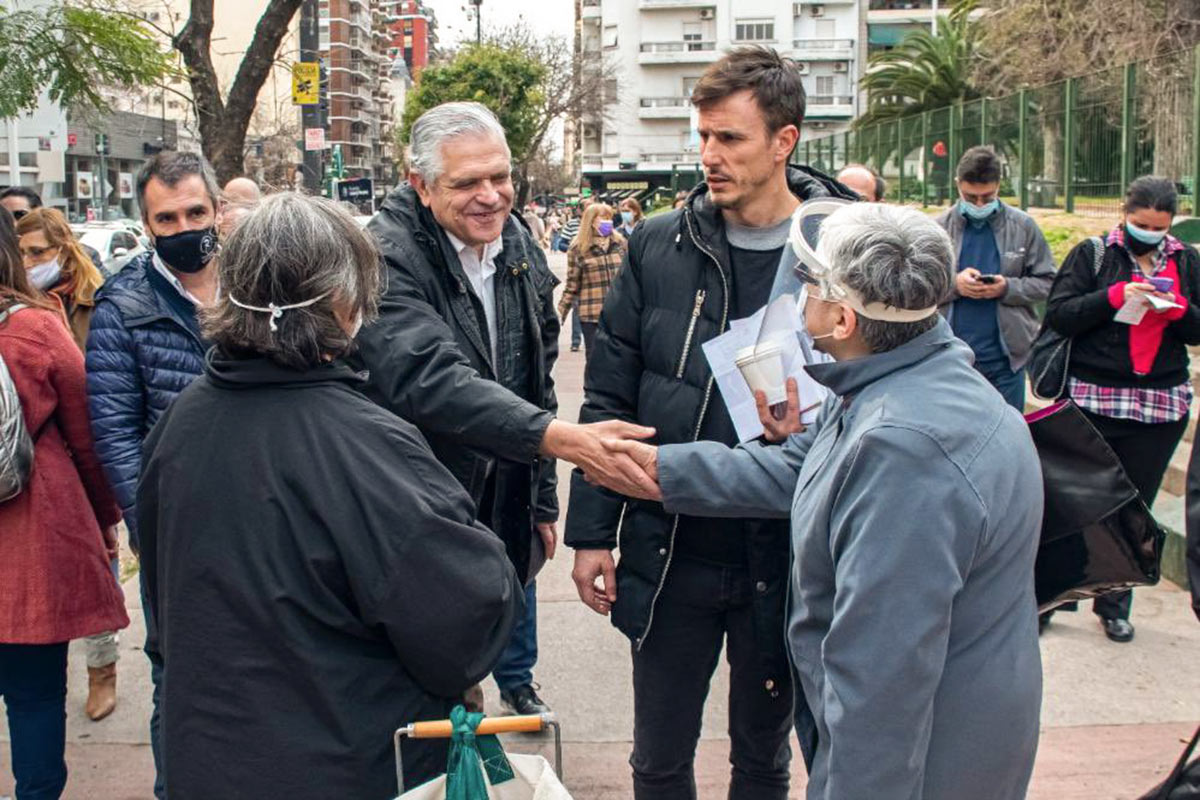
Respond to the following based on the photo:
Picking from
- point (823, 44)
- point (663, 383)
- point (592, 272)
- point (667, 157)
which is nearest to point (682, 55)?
point (667, 157)

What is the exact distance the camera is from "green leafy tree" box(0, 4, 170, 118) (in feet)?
22.8

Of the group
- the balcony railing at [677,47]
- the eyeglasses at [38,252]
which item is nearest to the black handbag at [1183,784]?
the eyeglasses at [38,252]

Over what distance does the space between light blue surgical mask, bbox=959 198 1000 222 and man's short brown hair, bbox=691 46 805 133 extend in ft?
12.7

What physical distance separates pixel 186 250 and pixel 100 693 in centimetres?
207

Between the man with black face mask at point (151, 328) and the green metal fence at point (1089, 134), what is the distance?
28.1ft

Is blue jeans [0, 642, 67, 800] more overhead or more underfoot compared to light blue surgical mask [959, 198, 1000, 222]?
more underfoot

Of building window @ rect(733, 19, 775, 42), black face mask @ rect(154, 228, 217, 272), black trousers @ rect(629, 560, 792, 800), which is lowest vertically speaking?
black trousers @ rect(629, 560, 792, 800)

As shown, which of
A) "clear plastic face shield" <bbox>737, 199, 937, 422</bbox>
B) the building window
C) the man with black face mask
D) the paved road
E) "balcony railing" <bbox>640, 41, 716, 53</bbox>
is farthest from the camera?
"balcony railing" <bbox>640, 41, 716, 53</bbox>

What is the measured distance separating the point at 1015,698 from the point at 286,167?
4599 cm

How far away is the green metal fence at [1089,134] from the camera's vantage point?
10.6 m

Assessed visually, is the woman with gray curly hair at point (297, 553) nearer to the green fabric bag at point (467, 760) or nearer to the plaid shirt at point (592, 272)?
the green fabric bag at point (467, 760)

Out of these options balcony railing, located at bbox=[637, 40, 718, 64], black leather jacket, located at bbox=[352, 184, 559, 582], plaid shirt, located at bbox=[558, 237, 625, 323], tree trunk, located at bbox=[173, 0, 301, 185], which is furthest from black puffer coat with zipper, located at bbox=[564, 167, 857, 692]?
balcony railing, located at bbox=[637, 40, 718, 64]

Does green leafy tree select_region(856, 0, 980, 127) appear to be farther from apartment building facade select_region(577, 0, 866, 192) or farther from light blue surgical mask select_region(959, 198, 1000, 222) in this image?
A: light blue surgical mask select_region(959, 198, 1000, 222)

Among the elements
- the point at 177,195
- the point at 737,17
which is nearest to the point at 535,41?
the point at 737,17
